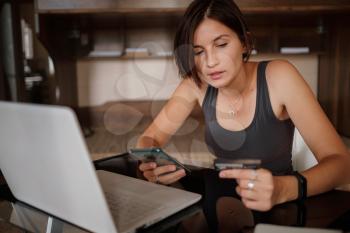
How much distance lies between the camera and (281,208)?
19.5 inches

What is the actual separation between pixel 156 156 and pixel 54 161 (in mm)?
298

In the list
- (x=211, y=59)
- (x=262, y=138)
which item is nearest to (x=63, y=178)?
(x=211, y=59)

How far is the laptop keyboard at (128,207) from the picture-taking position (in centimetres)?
43

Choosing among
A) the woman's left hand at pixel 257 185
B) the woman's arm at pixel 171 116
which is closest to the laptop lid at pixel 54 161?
the woman's left hand at pixel 257 185

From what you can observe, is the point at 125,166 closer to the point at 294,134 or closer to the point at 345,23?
the point at 294,134

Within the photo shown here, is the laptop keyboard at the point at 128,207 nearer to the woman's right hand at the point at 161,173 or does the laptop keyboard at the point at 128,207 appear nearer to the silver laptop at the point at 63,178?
the silver laptop at the point at 63,178

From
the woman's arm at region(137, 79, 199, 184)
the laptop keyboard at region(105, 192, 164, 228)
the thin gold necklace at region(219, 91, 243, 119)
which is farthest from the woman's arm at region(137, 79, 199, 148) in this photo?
the laptop keyboard at region(105, 192, 164, 228)

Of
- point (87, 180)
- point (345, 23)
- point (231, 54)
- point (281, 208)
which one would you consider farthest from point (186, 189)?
point (345, 23)

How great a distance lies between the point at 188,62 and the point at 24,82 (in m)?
2.26

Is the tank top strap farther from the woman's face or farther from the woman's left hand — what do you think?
the woman's left hand

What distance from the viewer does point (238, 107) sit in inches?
37.8

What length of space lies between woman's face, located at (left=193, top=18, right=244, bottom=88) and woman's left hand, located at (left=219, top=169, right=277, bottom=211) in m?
0.39

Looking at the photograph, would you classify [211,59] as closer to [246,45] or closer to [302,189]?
[246,45]

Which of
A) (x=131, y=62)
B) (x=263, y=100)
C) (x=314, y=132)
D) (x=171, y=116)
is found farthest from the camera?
(x=131, y=62)
